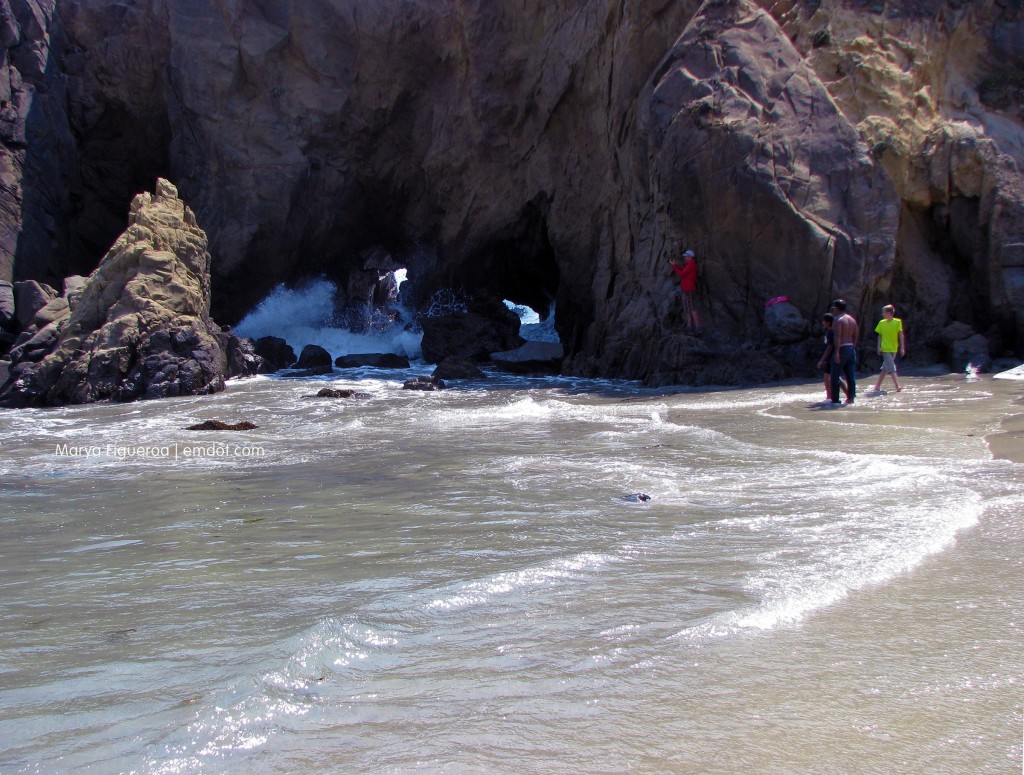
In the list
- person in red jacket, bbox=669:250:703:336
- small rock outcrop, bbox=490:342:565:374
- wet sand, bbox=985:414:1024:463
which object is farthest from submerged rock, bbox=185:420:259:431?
small rock outcrop, bbox=490:342:565:374

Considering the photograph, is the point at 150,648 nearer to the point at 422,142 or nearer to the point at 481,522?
the point at 481,522

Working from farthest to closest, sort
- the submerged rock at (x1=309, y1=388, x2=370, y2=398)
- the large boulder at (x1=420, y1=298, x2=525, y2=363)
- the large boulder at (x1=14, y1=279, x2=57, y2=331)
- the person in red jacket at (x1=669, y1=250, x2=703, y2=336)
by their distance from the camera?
the large boulder at (x1=420, y1=298, x2=525, y2=363)
the large boulder at (x1=14, y1=279, x2=57, y2=331)
the person in red jacket at (x1=669, y1=250, x2=703, y2=336)
the submerged rock at (x1=309, y1=388, x2=370, y2=398)

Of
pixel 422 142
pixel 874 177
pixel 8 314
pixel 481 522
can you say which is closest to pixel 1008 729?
pixel 481 522

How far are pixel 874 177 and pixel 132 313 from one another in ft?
39.6

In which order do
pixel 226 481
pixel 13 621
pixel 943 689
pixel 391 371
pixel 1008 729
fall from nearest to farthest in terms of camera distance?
pixel 1008 729 < pixel 943 689 < pixel 13 621 < pixel 226 481 < pixel 391 371

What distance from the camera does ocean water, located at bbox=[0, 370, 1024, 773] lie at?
229cm

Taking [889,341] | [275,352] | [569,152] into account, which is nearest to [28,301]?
[275,352]

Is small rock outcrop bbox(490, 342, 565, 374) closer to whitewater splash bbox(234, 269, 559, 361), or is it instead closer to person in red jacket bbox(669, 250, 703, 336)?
whitewater splash bbox(234, 269, 559, 361)

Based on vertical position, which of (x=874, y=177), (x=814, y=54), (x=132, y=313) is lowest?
(x=132, y=313)

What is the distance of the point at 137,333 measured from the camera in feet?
47.5

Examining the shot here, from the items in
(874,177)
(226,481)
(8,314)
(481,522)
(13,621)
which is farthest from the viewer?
(8,314)

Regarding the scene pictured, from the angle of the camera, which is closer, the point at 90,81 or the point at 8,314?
the point at 8,314

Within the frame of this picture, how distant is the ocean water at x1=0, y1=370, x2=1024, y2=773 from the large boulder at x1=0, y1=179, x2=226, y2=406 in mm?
7650

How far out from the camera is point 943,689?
2479 millimetres
